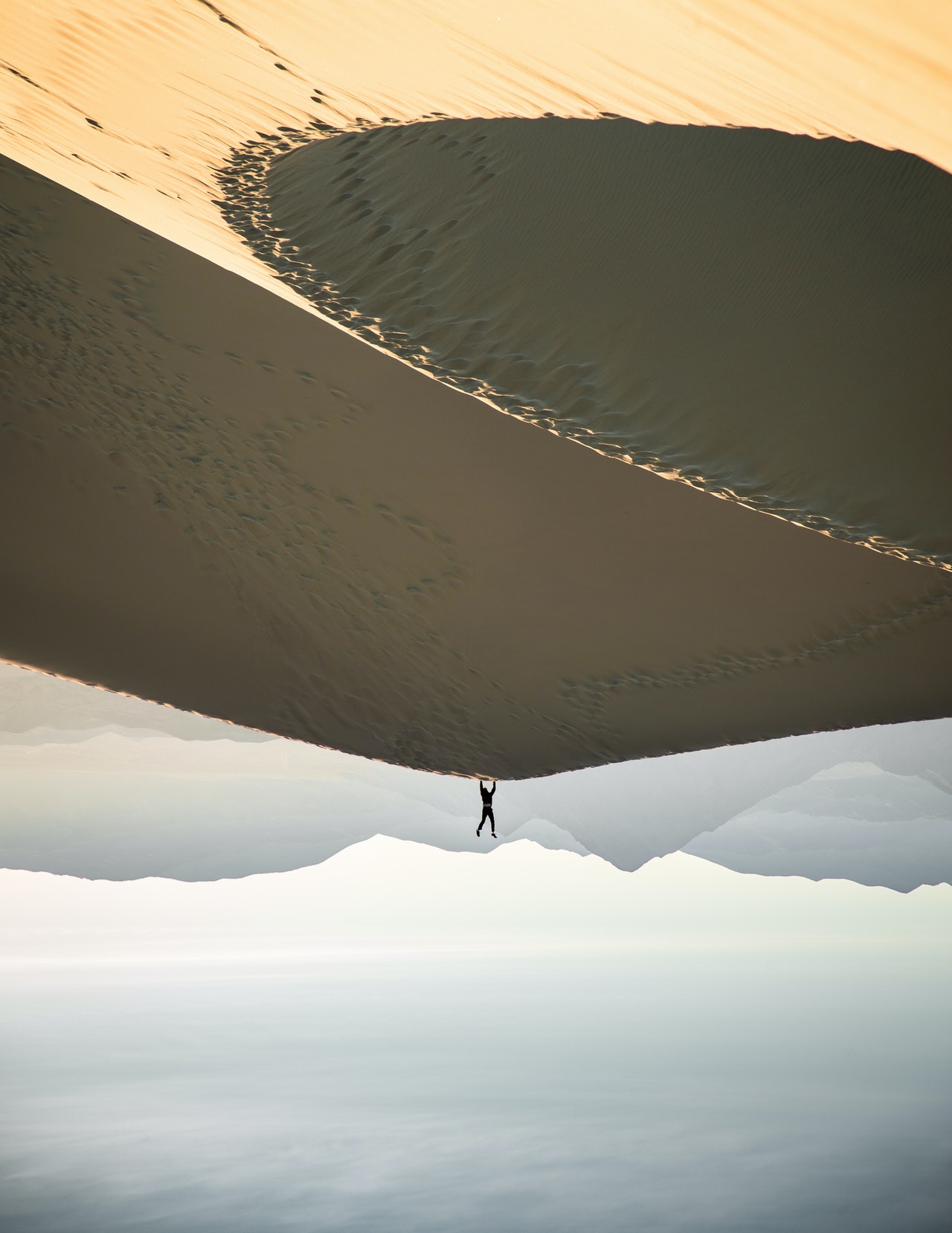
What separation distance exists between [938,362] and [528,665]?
12.8ft

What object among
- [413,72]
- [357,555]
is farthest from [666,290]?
[357,555]

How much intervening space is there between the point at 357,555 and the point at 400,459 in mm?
923

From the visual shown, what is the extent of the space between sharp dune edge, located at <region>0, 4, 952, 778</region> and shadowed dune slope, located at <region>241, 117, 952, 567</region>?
18 millimetres

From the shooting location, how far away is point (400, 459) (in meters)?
4.54

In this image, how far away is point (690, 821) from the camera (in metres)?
42.8

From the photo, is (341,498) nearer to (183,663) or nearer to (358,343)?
(358,343)

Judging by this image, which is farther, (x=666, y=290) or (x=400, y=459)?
(x=400, y=459)

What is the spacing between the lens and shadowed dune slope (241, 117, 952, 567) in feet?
8.33

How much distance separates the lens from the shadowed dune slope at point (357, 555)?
13.3ft

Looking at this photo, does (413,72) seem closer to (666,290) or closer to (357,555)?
(666,290)

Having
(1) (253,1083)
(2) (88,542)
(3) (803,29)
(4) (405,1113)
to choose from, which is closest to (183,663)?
(2) (88,542)

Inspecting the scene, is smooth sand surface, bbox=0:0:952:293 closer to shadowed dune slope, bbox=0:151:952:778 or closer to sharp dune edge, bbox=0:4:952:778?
sharp dune edge, bbox=0:4:952:778

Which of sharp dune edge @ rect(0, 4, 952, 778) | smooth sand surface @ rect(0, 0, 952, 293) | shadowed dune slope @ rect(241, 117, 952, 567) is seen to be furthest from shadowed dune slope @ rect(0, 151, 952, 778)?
shadowed dune slope @ rect(241, 117, 952, 567)

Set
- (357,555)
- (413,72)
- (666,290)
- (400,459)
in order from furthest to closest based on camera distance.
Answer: (357,555) < (400,459) < (666,290) < (413,72)
